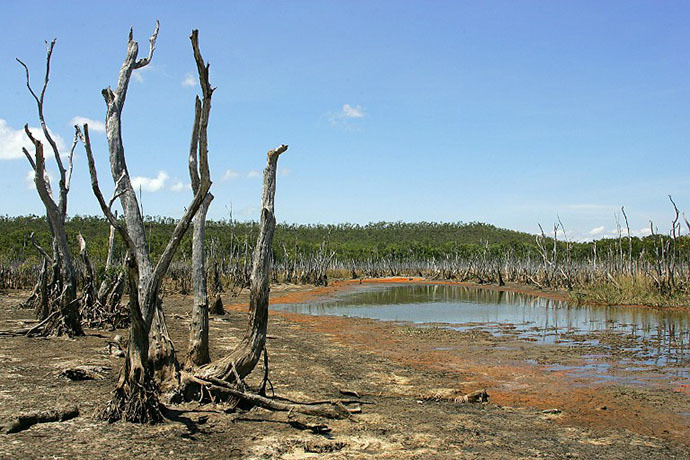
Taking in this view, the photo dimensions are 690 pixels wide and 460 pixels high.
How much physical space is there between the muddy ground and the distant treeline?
3.15 m

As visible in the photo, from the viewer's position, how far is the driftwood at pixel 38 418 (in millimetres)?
4957

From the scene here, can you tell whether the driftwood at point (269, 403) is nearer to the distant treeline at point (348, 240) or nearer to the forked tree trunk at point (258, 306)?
the forked tree trunk at point (258, 306)

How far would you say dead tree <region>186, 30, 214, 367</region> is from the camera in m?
5.85

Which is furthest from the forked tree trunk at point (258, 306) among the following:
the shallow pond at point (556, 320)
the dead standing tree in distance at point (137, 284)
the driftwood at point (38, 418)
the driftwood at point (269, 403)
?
the shallow pond at point (556, 320)

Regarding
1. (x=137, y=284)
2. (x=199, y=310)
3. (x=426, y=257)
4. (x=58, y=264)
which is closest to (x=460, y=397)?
(x=199, y=310)

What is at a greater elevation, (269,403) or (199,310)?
(199,310)

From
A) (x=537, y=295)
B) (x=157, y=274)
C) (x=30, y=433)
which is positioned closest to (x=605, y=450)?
(x=157, y=274)

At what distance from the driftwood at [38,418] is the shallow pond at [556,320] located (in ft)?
29.9

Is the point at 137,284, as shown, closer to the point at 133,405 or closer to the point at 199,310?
the point at 133,405

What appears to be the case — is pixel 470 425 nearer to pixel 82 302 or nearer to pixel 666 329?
pixel 82 302

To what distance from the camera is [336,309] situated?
24.5 meters

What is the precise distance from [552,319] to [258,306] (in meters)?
15.1

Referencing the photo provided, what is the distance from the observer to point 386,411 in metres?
6.61

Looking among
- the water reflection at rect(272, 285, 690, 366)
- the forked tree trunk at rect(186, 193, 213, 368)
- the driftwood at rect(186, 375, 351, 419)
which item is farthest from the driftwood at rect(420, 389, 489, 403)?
the water reflection at rect(272, 285, 690, 366)
